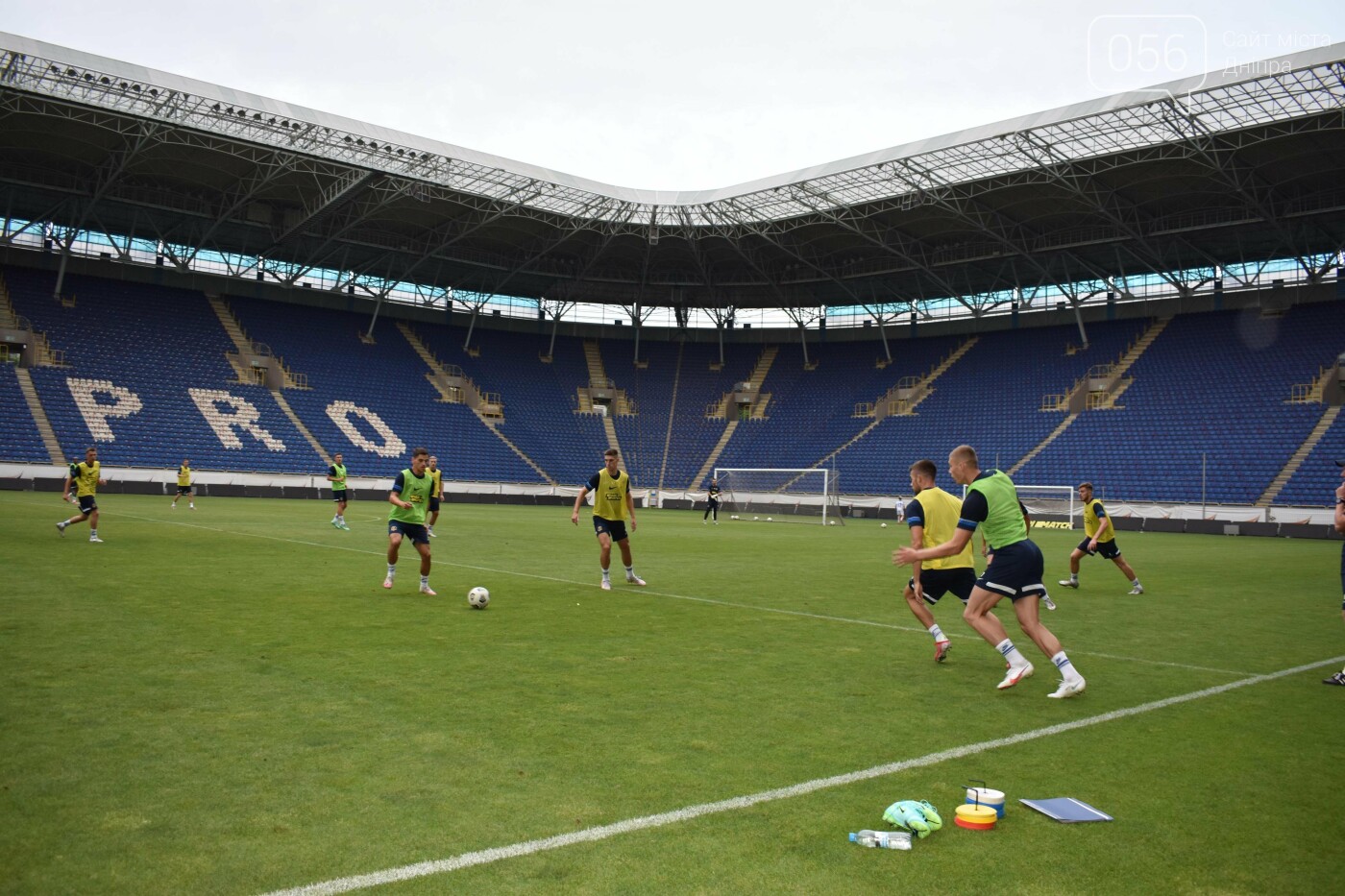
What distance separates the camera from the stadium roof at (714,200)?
127 ft

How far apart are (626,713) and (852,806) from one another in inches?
91.3

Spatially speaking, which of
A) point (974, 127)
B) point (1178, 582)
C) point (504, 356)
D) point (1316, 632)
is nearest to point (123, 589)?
point (1316, 632)

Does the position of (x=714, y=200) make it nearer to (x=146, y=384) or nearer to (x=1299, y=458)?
(x=1299, y=458)

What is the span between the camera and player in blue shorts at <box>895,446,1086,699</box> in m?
8.18

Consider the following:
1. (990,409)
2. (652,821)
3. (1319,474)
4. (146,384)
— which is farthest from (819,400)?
(652,821)

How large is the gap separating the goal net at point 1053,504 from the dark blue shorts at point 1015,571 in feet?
136

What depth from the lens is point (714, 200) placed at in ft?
171

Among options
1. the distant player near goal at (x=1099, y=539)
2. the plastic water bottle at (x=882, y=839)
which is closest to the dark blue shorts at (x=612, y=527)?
the distant player near goal at (x=1099, y=539)

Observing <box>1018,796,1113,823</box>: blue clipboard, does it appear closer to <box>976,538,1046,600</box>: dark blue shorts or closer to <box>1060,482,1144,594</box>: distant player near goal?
<box>976,538,1046,600</box>: dark blue shorts

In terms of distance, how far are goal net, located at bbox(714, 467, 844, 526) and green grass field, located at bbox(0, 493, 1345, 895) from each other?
38.3 meters

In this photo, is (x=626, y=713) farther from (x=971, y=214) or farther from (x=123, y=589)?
(x=971, y=214)

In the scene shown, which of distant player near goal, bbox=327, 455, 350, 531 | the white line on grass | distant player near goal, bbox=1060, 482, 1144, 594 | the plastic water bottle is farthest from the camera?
distant player near goal, bbox=327, 455, 350, 531

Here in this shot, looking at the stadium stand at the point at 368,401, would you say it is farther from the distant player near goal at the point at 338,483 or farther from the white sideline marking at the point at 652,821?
the white sideline marking at the point at 652,821

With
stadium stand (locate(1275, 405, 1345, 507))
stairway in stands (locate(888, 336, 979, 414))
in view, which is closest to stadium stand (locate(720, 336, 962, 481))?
stairway in stands (locate(888, 336, 979, 414))
